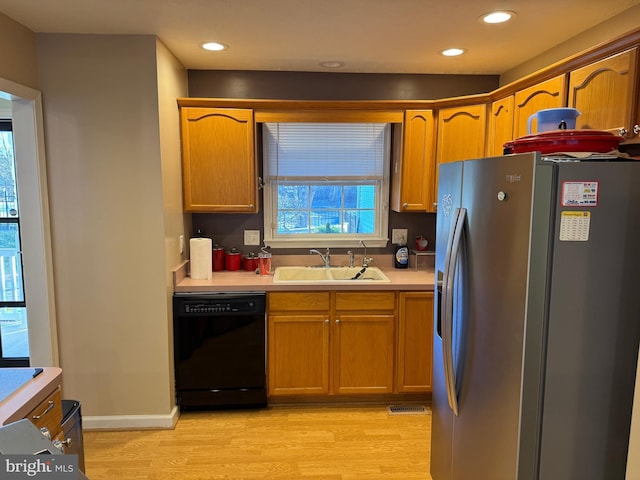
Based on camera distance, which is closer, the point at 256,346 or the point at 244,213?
the point at 256,346

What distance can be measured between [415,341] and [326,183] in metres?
1.41

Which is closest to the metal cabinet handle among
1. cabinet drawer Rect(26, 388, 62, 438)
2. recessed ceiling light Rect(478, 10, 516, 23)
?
cabinet drawer Rect(26, 388, 62, 438)

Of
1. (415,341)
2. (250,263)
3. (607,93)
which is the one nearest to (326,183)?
(250,263)

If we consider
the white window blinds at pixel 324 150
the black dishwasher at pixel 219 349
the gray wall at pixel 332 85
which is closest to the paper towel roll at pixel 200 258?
the black dishwasher at pixel 219 349

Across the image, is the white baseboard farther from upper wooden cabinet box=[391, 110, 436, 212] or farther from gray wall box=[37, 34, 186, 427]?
upper wooden cabinet box=[391, 110, 436, 212]

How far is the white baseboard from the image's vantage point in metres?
2.79

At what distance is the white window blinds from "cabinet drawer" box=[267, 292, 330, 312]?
1.01 metres

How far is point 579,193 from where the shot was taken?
1.34 meters

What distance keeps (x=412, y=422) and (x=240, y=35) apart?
8.83 ft

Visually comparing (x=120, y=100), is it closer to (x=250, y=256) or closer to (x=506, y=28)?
(x=250, y=256)

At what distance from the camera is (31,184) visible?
8.21 ft

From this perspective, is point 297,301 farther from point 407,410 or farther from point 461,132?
point 461,132

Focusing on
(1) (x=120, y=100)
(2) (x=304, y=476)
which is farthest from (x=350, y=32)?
(2) (x=304, y=476)

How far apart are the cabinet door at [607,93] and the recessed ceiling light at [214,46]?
1977 millimetres
